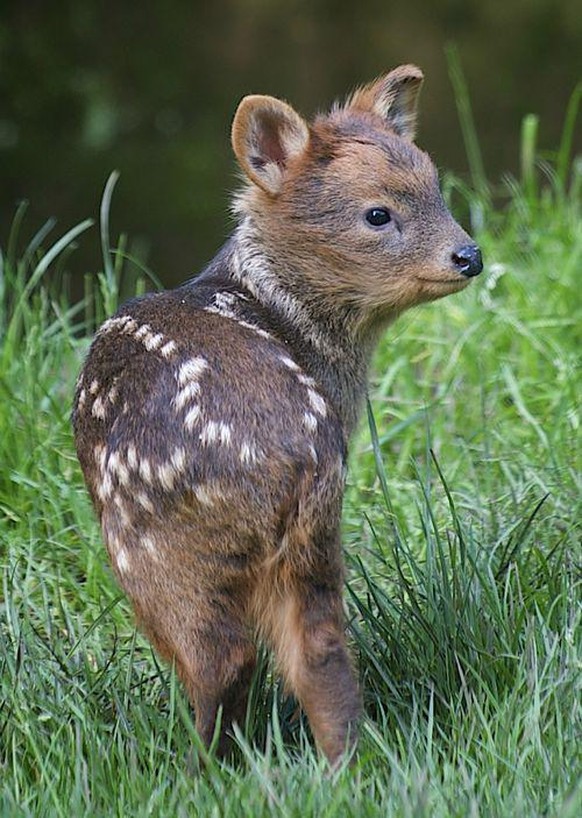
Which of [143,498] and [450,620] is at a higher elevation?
[143,498]

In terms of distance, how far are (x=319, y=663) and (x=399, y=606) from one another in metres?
0.66

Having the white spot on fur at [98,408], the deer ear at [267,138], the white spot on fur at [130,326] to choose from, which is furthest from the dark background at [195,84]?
the white spot on fur at [98,408]

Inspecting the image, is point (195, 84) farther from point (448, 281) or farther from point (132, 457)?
point (132, 457)

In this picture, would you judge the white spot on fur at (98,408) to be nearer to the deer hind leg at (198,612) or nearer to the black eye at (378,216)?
the deer hind leg at (198,612)

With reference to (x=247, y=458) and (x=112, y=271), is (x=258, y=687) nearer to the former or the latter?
(x=247, y=458)

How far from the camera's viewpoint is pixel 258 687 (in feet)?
12.4

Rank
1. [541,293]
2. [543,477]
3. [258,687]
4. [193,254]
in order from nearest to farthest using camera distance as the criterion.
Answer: [258,687] < [543,477] < [541,293] < [193,254]

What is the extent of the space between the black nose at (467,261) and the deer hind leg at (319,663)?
3.12ft

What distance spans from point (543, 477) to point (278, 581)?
169 cm

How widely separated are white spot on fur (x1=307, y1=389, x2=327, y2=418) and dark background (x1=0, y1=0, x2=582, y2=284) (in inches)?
224

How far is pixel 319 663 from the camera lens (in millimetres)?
3484

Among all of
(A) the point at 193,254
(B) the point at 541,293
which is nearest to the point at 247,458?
(B) the point at 541,293

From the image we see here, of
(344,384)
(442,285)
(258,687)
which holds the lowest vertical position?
(258,687)

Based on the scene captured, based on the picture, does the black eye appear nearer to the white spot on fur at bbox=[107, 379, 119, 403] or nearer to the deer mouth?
the deer mouth
